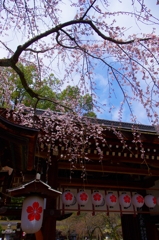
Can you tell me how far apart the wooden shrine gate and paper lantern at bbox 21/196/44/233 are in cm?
46

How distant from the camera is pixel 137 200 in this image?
6.65 meters

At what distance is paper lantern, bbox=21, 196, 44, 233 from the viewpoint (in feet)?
14.6

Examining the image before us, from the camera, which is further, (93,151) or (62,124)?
(93,151)

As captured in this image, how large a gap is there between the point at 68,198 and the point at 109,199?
1251 mm

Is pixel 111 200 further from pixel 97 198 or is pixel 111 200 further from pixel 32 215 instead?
pixel 32 215

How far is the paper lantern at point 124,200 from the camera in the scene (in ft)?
21.6

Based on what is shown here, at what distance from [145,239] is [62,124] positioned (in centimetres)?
470

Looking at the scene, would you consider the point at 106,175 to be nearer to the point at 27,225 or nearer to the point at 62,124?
the point at 62,124

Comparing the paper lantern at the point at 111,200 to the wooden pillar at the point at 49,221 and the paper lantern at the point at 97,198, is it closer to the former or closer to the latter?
the paper lantern at the point at 97,198

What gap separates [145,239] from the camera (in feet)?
23.1

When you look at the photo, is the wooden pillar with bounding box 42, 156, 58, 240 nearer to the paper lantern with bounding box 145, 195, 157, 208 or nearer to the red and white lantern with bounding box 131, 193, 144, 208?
the red and white lantern with bounding box 131, 193, 144, 208

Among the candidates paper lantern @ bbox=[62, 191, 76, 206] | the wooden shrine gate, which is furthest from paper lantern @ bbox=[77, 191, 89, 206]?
the wooden shrine gate

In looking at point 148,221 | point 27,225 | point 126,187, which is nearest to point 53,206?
point 27,225

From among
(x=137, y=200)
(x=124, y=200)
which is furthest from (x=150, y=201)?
(x=124, y=200)
